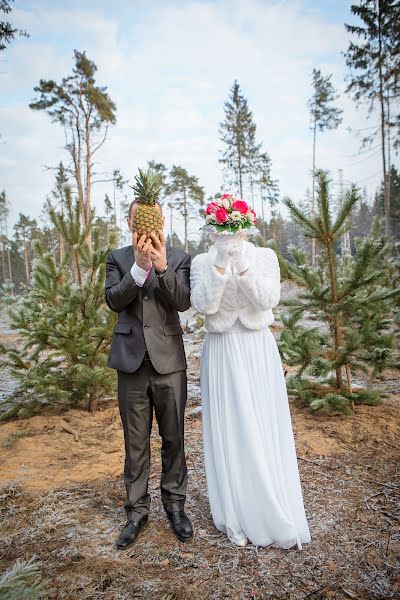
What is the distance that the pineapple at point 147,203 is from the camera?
9.15 ft

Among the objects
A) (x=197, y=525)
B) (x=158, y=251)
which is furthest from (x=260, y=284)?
(x=197, y=525)

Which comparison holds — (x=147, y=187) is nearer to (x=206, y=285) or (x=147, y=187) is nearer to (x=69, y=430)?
(x=206, y=285)

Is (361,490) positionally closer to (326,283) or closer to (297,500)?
(297,500)

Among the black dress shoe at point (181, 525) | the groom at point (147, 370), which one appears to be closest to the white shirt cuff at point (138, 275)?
the groom at point (147, 370)

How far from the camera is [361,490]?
383 centimetres

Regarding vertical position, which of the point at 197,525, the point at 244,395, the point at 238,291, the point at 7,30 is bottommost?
the point at 197,525

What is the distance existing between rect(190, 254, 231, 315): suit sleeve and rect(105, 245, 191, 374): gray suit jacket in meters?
0.08

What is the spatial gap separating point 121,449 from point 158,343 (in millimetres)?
2756

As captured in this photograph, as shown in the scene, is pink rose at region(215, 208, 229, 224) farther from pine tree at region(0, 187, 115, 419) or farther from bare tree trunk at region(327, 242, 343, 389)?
pine tree at region(0, 187, 115, 419)

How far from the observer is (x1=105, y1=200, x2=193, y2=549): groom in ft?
10.2

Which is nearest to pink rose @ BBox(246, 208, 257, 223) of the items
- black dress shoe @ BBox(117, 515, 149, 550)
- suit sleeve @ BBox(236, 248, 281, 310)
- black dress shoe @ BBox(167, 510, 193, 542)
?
suit sleeve @ BBox(236, 248, 281, 310)

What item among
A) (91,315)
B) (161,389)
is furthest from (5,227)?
(161,389)

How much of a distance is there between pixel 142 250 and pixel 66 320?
337 cm

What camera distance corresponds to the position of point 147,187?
2.87 metres
